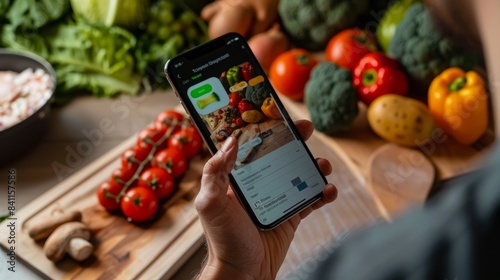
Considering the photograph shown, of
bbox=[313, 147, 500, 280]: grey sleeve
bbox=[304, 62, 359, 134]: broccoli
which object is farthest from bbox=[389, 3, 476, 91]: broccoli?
bbox=[313, 147, 500, 280]: grey sleeve

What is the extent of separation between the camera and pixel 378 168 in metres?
1.02

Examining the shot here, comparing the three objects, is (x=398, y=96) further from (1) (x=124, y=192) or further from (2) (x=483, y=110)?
(1) (x=124, y=192)

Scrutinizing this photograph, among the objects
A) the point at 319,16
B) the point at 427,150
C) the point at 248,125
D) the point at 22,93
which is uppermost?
the point at 22,93

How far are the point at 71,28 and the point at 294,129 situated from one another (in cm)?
78

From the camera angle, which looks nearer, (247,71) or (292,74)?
(247,71)

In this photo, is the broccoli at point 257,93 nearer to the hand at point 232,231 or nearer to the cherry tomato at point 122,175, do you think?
the hand at point 232,231

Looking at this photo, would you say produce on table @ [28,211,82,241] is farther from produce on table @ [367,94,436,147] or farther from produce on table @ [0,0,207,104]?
produce on table @ [367,94,436,147]

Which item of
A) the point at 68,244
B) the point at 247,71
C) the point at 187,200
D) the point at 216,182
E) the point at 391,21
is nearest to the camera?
the point at 216,182

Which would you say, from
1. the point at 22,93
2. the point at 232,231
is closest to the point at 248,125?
the point at 232,231

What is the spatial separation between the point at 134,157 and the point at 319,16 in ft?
1.84

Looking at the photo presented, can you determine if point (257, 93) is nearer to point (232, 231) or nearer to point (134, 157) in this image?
point (232, 231)

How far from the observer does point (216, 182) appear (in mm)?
639

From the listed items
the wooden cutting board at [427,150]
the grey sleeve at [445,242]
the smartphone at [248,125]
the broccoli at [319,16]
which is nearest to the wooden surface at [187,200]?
the wooden cutting board at [427,150]

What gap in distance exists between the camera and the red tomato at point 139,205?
94 cm
